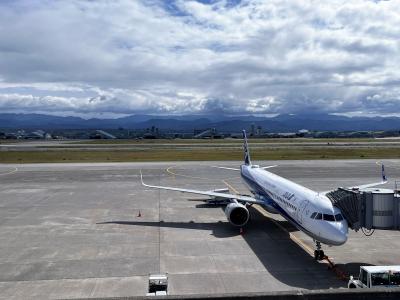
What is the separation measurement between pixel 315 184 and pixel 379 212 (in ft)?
102

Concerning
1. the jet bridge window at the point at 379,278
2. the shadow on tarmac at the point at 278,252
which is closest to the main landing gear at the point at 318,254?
the shadow on tarmac at the point at 278,252

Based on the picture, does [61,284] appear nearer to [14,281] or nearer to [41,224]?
[14,281]

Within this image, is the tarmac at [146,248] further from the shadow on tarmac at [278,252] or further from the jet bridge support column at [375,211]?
the jet bridge support column at [375,211]

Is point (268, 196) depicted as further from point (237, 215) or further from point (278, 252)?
point (278, 252)

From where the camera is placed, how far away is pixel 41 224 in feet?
112

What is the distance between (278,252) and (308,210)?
3.51m

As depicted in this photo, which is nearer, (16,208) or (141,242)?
(141,242)

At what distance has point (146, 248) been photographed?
89.2 feet

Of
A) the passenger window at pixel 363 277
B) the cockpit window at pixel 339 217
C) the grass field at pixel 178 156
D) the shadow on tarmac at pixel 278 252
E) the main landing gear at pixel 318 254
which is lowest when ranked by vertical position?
the shadow on tarmac at pixel 278 252

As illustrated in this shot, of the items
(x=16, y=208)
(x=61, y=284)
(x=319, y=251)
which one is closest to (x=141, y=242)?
(x=61, y=284)

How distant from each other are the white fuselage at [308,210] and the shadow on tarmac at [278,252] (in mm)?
1551

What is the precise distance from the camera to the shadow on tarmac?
69.3ft

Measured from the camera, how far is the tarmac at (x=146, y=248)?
2075 centimetres

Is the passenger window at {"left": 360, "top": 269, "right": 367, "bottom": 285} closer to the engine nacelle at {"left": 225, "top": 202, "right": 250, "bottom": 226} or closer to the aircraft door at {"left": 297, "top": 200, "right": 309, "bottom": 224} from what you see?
the aircraft door at {"left": 297, "top": 200, "right": 309, "bottom": 224}
